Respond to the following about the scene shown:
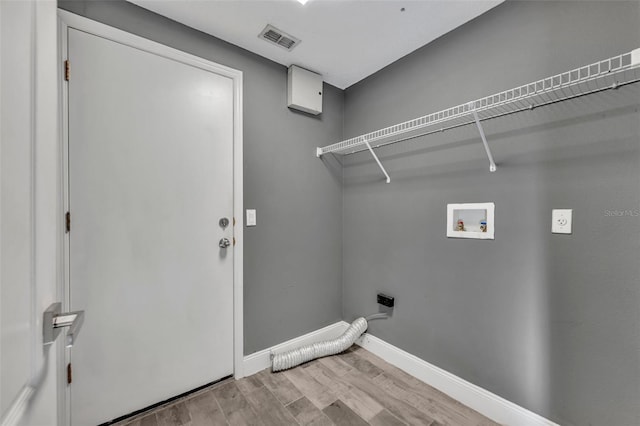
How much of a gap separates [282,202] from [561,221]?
1.68 m

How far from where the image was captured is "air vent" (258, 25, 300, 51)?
1.67 meters

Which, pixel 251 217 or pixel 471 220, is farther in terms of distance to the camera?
pixel 251 217

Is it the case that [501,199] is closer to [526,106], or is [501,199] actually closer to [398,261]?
[526,106]

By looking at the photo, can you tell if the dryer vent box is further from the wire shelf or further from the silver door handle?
the silver door handle

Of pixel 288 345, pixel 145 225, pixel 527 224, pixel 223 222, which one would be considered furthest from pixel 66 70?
pixel 527 224

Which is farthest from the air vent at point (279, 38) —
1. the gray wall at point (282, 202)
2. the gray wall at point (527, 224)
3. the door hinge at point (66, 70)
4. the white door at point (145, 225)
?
the door hinge at point (66, 70)

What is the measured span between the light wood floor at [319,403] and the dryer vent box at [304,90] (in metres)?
2.03

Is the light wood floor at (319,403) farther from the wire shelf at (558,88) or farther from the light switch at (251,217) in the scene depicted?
the wire shelf at (558,88)

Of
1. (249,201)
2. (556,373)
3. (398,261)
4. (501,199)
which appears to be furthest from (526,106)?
(249,201)

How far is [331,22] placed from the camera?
5.26 ft

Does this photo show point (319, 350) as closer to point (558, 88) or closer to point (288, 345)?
point (288, 345)

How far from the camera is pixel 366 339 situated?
220 centimetres

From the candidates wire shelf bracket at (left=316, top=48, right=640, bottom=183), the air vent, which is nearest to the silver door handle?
wire shelf bracket at (left=316, top=48, right=640, bottom=183)

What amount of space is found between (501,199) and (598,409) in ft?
3.40
